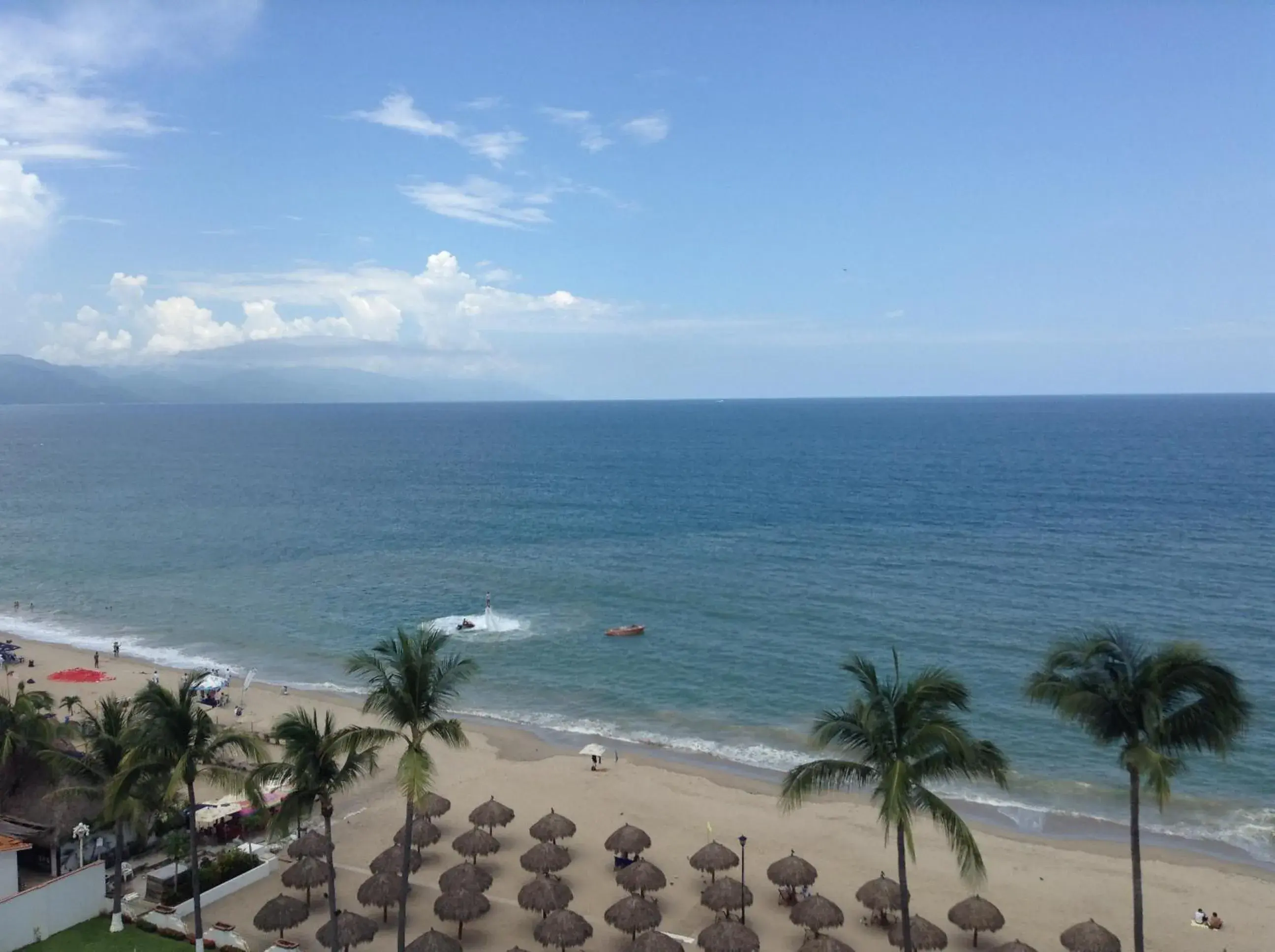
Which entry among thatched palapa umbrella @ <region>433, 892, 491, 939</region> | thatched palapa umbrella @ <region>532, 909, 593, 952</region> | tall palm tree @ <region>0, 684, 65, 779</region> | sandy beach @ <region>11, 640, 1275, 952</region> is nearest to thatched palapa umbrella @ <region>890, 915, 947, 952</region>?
sandy beach @ <region>11, 640, 1275, 952</region>

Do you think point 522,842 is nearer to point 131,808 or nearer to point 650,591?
point 131,808

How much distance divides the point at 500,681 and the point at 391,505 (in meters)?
65.4

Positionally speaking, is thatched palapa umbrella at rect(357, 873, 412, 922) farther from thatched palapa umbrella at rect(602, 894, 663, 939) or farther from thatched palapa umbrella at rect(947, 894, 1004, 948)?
thatched palapa umbrella at rect(947, 894, 1004, 948)

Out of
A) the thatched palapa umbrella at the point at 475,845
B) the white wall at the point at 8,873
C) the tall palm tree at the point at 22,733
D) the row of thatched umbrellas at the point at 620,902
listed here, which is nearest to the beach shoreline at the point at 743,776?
the row of thatched umbrellas at the point at 620,902

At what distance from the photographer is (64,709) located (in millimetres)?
43406

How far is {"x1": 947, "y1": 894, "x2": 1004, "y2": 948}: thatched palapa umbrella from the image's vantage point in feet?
76.2

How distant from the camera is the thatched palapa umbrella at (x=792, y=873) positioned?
2481 centimetres

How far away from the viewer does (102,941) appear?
21.6m

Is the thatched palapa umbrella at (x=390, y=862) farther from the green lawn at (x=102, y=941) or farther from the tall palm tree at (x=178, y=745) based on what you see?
the tall palm tree at (x=178, y=745)

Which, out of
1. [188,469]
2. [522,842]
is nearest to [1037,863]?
[522,842]

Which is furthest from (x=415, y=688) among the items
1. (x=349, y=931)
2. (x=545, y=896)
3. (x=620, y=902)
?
(x=620, y=902)

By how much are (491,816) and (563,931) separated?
6639 mm

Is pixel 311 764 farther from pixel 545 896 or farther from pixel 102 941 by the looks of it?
pixel 102 941

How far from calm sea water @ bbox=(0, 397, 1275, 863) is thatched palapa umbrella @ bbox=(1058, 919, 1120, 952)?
1107 centimetres
